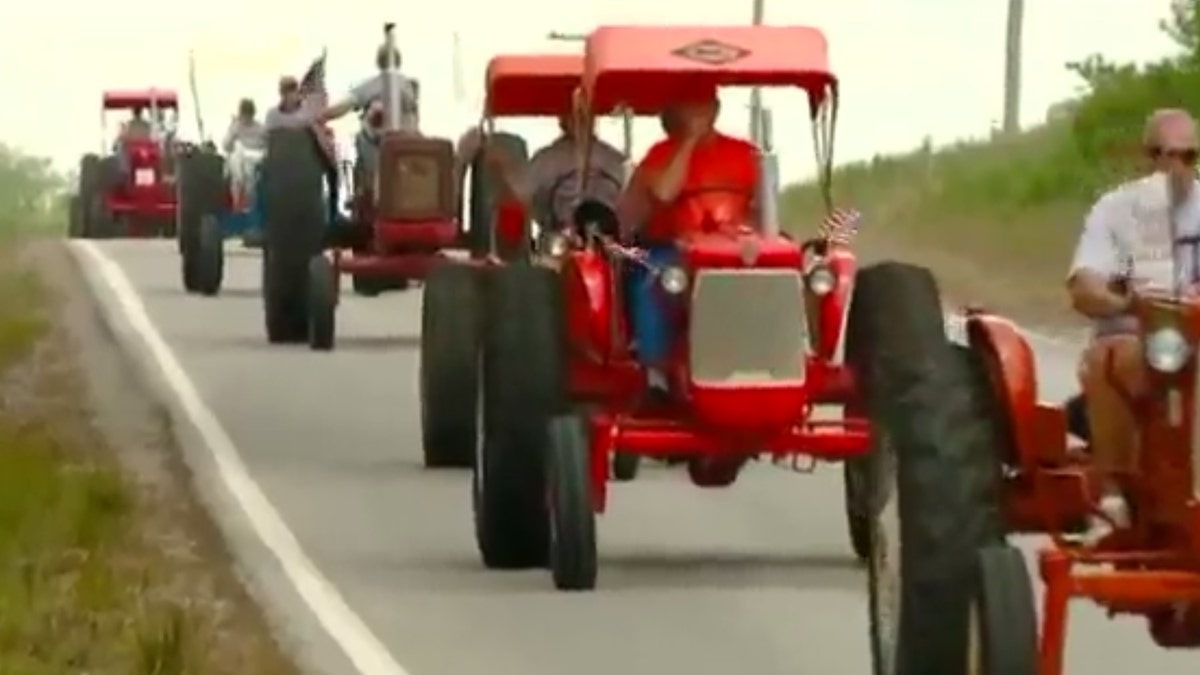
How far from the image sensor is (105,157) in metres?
55.0

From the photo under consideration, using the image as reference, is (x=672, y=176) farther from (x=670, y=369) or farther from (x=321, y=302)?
(x=321, y=302)

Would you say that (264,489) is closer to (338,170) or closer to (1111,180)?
(338,170)

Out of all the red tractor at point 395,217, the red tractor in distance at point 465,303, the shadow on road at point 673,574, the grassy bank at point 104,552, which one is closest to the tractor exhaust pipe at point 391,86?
the red tractor at point 395,217

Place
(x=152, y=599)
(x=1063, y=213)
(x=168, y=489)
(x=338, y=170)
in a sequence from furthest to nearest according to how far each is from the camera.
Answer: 1. (x=1063, y=213)
2. (x=338, y=170)
3. (x=168, y=489)
4. (x=152, y=599)

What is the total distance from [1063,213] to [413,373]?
23.6m

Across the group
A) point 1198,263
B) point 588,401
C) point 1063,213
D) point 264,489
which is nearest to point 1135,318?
point 1198,263

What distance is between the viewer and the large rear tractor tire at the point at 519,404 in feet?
56.9

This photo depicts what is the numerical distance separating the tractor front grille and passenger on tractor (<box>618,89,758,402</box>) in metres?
0.44

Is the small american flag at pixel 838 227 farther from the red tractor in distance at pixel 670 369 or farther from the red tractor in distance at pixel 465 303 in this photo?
the red tractor in distance at pixel 465 303

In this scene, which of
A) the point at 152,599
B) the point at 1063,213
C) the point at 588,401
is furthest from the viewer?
the point at 1063,213

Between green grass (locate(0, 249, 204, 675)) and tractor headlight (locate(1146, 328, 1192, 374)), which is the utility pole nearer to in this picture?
green grass (locate(0, 249, 204, 675))

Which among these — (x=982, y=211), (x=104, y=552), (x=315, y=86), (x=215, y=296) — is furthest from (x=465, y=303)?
(x=982, y=211)

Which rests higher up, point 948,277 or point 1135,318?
point 1135,318

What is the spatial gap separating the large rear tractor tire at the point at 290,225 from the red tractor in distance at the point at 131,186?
71.7ft
